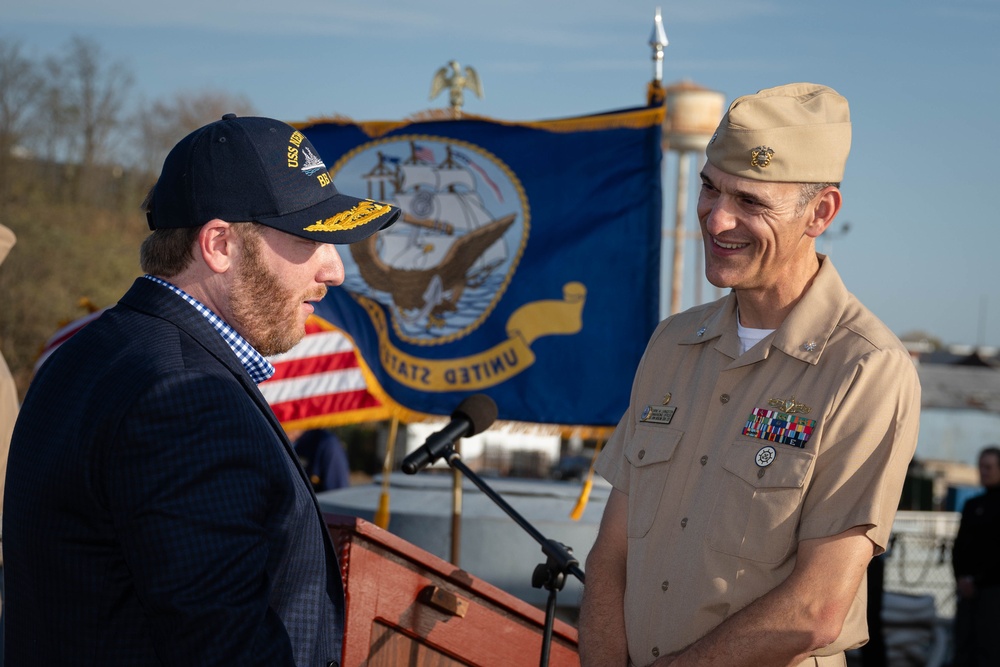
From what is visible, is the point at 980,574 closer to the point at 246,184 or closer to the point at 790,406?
the point at 790,406

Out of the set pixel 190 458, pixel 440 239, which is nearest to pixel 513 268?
pixel 440 239

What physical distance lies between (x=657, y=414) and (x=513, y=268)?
264cm

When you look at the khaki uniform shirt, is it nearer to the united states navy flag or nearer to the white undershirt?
the white undershirt

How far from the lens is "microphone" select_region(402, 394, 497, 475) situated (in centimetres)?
256

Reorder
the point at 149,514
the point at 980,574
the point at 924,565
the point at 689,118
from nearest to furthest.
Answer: the point at 149,514 < the point at 980,574 < the point at 924,565 < the point at 689,118

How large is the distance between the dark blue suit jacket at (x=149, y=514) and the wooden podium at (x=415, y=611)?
0.63 m

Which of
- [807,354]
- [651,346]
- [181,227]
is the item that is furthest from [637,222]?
[181,227]

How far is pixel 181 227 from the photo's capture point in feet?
5.35

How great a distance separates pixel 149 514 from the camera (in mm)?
1344

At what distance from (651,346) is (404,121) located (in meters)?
3.00

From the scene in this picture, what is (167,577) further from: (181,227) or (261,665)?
(181,227)

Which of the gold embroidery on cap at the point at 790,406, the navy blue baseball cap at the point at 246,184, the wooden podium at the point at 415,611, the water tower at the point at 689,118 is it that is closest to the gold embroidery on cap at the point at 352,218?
the navy blue baseball cap at the point at 246,184

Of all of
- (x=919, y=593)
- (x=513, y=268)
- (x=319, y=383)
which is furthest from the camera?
(x=919, y=593)

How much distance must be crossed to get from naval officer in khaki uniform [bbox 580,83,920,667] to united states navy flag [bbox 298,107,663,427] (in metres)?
2.36
